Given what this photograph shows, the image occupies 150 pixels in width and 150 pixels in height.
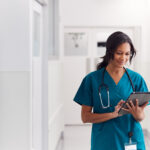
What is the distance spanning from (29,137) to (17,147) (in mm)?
105

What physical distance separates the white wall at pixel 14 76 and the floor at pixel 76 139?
7.34 feet

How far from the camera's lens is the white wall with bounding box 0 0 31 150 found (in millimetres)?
2109

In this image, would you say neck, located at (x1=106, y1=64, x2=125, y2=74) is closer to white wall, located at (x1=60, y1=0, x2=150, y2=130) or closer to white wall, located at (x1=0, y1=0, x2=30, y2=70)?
white wall, located at (x1=0, y1=0, x2=30, y2=70)

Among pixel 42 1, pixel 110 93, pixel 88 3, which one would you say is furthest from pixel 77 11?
pixel 110 93

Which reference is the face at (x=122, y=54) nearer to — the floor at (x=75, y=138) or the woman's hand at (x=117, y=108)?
the woman's hand at (x=117, y=108)

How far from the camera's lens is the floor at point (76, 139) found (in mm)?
4492

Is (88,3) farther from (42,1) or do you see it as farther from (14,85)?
(14,85)

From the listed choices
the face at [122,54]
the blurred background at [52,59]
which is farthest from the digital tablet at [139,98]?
the blurred background at [52,59]

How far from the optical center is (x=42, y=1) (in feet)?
9.76

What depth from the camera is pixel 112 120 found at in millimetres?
1709

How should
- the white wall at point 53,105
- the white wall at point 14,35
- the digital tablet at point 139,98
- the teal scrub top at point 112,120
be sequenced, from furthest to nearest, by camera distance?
the white wall at point 53,105 < the white wall at point 14,35 < the teal scrub top at point 112,120 < the digital tablet at point 139,98

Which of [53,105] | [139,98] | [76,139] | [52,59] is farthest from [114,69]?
[76,139]

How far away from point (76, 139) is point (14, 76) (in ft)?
9.91

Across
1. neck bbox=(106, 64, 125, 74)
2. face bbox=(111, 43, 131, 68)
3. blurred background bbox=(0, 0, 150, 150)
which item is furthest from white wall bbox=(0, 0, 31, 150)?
face bbox=(111, 43, 131, 68)
